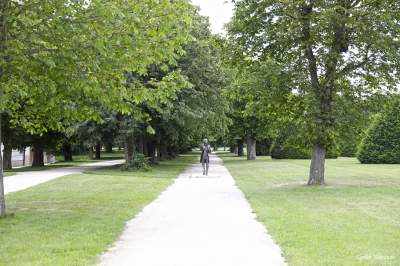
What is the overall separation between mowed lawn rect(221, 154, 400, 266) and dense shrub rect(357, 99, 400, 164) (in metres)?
19.1

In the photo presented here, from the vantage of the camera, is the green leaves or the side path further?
the green leaves

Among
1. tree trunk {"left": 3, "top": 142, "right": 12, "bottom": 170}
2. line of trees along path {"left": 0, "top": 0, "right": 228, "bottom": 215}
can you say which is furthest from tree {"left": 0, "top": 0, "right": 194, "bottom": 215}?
tree trunk {"left": 3, "top": 142, "right": 12, "bottom": 170}

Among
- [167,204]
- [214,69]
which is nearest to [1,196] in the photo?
[167,204]

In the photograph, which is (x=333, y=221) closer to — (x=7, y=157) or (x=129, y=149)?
(x=129, y=149)

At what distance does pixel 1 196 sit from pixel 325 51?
1231cm

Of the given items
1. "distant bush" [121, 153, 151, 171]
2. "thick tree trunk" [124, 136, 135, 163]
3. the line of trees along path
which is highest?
the line of trees along path

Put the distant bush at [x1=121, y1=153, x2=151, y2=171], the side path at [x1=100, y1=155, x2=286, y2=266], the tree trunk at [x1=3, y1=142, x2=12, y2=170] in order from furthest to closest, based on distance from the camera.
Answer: the tree trunk at [x1=3, y1=142, x2=12, y2=170] → the distant bush at [x1=121, y1=153, x2=151, y2=171] → the side path at [x1=100, y1=155, x2=286, y2=266]

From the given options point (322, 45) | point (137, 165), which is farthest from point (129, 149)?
point (322, 45)

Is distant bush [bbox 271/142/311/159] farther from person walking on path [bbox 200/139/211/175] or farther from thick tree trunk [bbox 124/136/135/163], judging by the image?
person walking on path [bbox 200/139/211/175]

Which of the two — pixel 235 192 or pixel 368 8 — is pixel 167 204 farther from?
pixel 368 8

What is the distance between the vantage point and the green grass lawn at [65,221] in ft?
26.6

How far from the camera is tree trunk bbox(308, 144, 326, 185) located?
68.2ft

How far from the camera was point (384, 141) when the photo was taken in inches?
1510

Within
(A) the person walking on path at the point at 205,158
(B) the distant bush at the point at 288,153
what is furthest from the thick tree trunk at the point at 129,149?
(B) the distant bush at the point at 288,153
